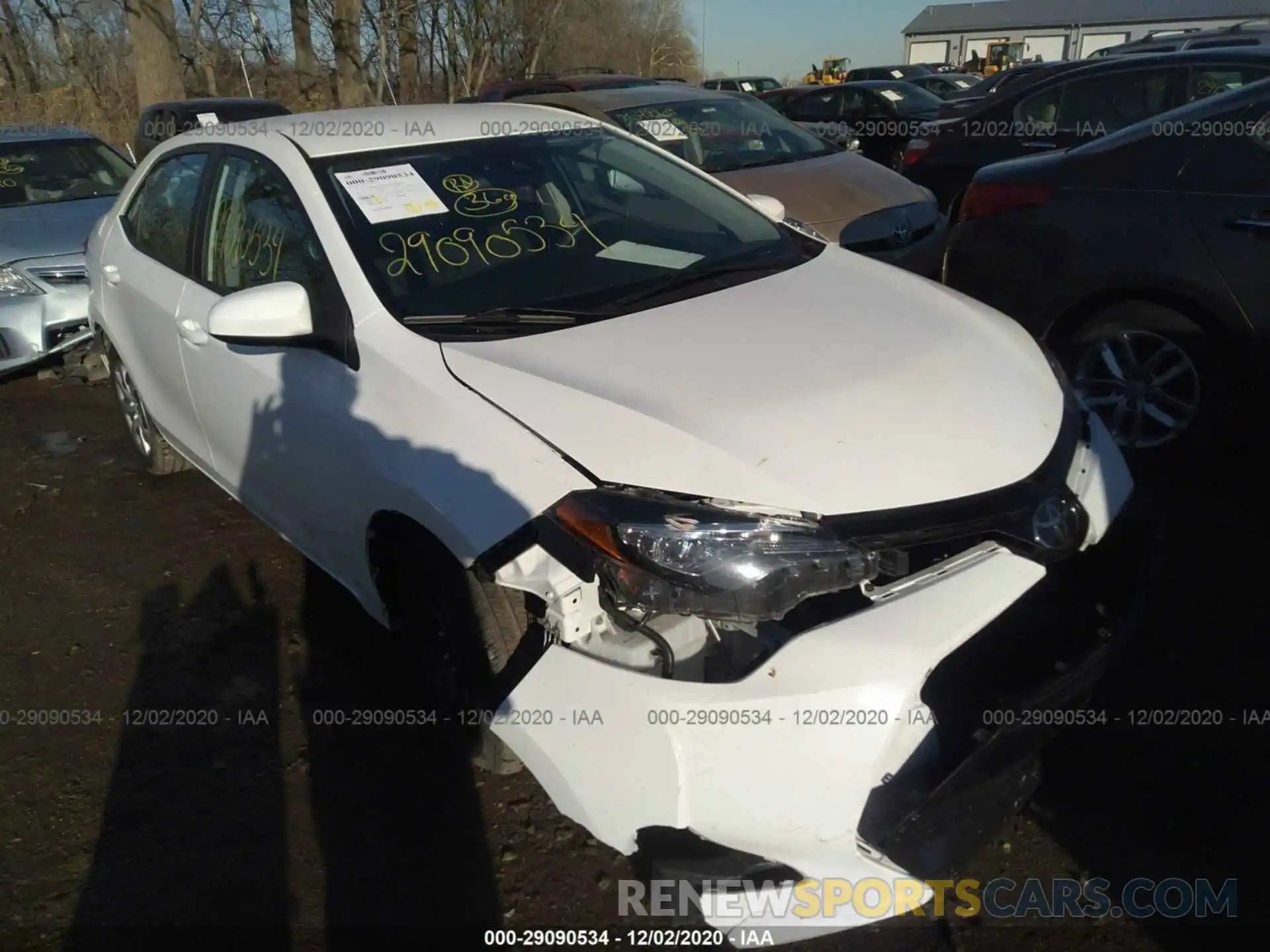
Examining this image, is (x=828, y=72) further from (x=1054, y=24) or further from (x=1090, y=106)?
(x=1090, y=106)

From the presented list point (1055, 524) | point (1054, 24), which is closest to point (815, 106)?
point (1055, 524)

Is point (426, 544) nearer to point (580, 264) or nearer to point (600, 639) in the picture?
point (600, 639)

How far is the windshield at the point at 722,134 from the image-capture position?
688 centimetres

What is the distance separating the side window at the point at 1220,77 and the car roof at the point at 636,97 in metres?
3.05

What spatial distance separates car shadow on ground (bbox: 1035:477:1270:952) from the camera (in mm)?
2328

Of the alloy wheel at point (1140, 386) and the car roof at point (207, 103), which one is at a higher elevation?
the car roof at point (207, 103)

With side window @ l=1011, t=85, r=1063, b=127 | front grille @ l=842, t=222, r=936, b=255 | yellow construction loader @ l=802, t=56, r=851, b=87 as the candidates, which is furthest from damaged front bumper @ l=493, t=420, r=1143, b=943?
yellow construction loader @ l=802, t=56, r=851, b=87

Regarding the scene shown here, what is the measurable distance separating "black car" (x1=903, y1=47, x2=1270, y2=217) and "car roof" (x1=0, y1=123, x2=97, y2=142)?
6.70 metres

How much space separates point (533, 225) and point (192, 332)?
1.28 m

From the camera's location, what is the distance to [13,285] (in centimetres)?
600

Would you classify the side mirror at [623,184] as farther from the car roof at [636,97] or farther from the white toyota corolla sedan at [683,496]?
the car roof at [636,97]

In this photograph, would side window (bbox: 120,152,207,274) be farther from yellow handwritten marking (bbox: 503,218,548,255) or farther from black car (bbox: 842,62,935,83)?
black car (bbox: 842,62,935,83)

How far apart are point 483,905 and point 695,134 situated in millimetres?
5839

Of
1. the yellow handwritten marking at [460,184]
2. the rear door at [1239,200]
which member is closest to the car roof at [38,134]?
the yellow handwritten marking at [460,184]
